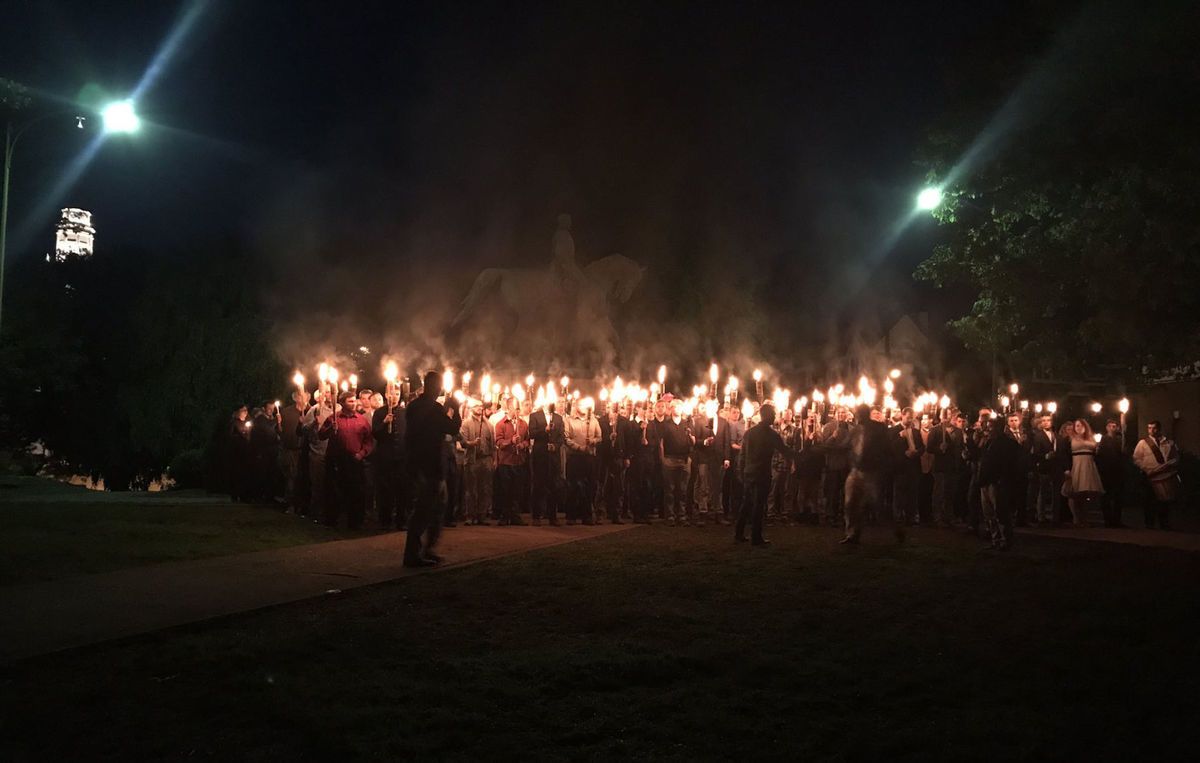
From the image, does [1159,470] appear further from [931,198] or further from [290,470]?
[290,470]

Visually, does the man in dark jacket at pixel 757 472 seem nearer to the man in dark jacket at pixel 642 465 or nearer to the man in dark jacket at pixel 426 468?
the man in dark jacket at pixel 642 465

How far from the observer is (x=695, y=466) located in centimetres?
1616

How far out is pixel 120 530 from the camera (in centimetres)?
1114

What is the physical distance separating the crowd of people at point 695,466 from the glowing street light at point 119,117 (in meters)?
4.84

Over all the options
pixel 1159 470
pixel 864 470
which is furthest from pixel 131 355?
pixel 1159 470

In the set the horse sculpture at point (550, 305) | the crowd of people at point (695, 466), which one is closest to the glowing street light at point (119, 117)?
the crowd of people at point (695, 466)

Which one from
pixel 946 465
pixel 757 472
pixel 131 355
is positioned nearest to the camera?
pixel 757 472

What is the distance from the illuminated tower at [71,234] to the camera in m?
33.2

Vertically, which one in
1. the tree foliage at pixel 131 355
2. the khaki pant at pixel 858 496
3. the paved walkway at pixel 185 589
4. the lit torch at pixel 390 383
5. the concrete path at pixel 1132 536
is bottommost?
the paved walkway at pixel 185 589

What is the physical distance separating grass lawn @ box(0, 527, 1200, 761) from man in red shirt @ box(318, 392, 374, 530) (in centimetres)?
399

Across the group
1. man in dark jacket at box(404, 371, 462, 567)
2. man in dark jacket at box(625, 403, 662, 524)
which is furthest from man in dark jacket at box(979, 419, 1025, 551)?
man in dark jacket at box(404, 371, 462, 567)

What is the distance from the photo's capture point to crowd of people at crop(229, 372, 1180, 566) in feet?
41.4

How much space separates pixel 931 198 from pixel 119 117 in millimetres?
17324

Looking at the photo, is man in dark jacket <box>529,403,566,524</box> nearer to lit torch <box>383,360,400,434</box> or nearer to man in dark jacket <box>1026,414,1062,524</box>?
lit torch <box>383,360,400,434</box>
